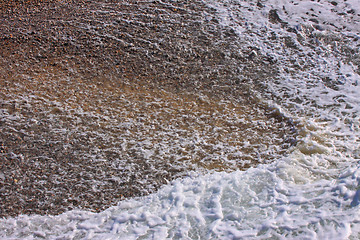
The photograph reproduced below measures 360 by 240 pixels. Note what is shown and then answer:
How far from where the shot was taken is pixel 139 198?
9.89ft

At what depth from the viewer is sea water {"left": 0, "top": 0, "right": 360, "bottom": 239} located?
271 centimetres

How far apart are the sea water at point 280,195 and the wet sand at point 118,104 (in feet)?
0.45

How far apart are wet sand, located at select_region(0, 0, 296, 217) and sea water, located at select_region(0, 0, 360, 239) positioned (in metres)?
0.14

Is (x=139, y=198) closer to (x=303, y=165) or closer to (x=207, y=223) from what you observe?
(x=207, y=223)

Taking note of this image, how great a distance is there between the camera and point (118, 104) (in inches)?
153

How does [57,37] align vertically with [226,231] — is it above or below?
above

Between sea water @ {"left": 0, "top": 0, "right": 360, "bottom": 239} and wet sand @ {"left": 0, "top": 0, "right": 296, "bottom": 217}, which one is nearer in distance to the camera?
sea water @ {"left": 0, "top": 0, "right": 360, "bottom": 239}

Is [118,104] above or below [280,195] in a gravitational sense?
below

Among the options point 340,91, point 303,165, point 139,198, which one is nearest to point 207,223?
point 139,198

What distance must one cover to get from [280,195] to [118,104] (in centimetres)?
207

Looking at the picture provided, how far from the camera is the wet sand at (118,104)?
10.3 feet

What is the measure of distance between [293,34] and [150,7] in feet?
7.71

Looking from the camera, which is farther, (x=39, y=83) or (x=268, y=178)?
(x=39, y=83)

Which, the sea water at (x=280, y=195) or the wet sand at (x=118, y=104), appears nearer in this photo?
the sea water at (x=280, y=195)
